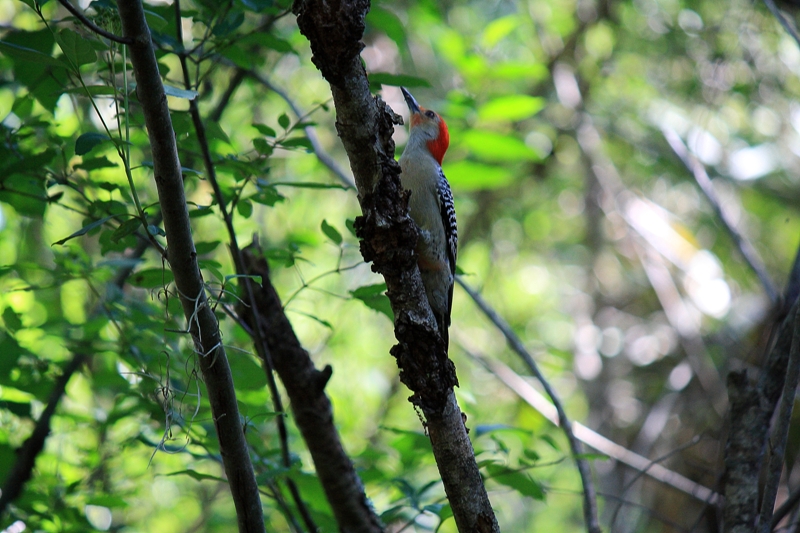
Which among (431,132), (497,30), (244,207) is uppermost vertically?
(497,30)

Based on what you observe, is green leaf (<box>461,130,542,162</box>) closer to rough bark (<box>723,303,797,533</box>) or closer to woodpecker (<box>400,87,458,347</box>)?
woodpecker (<box>400,87,458,347</box>)

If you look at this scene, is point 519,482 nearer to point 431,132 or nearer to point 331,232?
point 331,232

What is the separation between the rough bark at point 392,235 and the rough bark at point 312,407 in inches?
42.5

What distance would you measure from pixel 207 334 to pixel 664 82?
7404mm

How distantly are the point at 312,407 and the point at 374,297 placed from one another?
885 millimetres

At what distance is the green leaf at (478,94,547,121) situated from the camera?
14.0 feet

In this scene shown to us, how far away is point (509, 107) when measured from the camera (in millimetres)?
4312

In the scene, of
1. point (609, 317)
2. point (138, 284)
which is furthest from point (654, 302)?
point (138, 284)

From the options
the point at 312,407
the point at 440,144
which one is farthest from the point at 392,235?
the point at 440,144

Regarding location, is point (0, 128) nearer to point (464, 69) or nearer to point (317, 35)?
point (317, 35)

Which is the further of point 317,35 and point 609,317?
point 609,317

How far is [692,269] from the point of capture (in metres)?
7.34

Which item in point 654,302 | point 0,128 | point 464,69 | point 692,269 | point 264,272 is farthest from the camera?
point 654,302

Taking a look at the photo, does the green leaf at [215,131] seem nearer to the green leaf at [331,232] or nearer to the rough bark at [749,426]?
the green leaf at [331,232]
